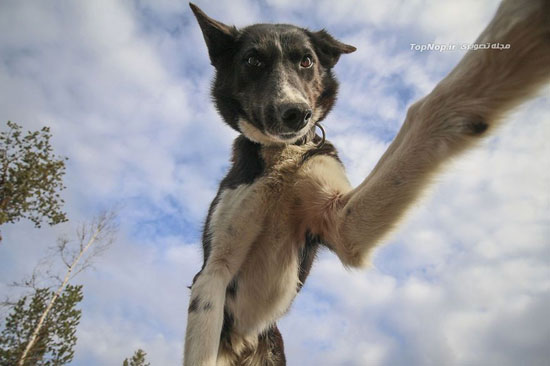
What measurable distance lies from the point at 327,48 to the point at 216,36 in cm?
136

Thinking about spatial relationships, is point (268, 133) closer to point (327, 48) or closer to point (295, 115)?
point (295, 115)

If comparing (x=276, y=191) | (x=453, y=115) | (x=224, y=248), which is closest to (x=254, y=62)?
(x=276, y=191)

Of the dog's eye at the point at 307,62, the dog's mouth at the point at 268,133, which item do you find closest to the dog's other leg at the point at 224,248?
the dog's mouth at the point at 268,133

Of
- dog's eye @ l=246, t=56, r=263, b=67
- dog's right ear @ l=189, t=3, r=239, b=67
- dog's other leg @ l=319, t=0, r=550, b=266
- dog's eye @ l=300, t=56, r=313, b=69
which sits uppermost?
dog's right ear @ l=189, t=3, r=239, b=67

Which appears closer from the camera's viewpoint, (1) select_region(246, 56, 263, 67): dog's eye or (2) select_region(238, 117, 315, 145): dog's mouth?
(2) select_region(238, 117, 315, 145): dog's mouth

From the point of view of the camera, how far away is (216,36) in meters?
4.19

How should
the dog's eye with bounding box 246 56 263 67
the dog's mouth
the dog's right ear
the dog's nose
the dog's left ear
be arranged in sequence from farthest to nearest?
the dog's left ear, the dog's right ear, the dog's eye with bounding box 246 56 263 67, the dog's mouth, the dog's nose

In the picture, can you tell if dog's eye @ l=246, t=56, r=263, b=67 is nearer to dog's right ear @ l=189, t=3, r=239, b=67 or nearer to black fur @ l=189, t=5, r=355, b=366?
black fur @ l=189, t=5, r=355, b=366

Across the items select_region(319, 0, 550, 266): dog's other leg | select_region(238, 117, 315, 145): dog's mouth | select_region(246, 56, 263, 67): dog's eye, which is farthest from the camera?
select_region(246, 56, 263, 67): dog's eye

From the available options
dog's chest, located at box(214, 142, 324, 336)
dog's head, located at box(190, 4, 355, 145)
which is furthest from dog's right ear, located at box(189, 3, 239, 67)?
dog's chest, located at box(214, 142, 324, 336)

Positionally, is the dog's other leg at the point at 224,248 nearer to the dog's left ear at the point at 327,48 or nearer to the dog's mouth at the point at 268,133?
the dog's mouth at the point at 268,133

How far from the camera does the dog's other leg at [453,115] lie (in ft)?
4.81

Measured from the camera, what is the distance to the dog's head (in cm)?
338

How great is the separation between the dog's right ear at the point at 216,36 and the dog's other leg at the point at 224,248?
67.0 inches
